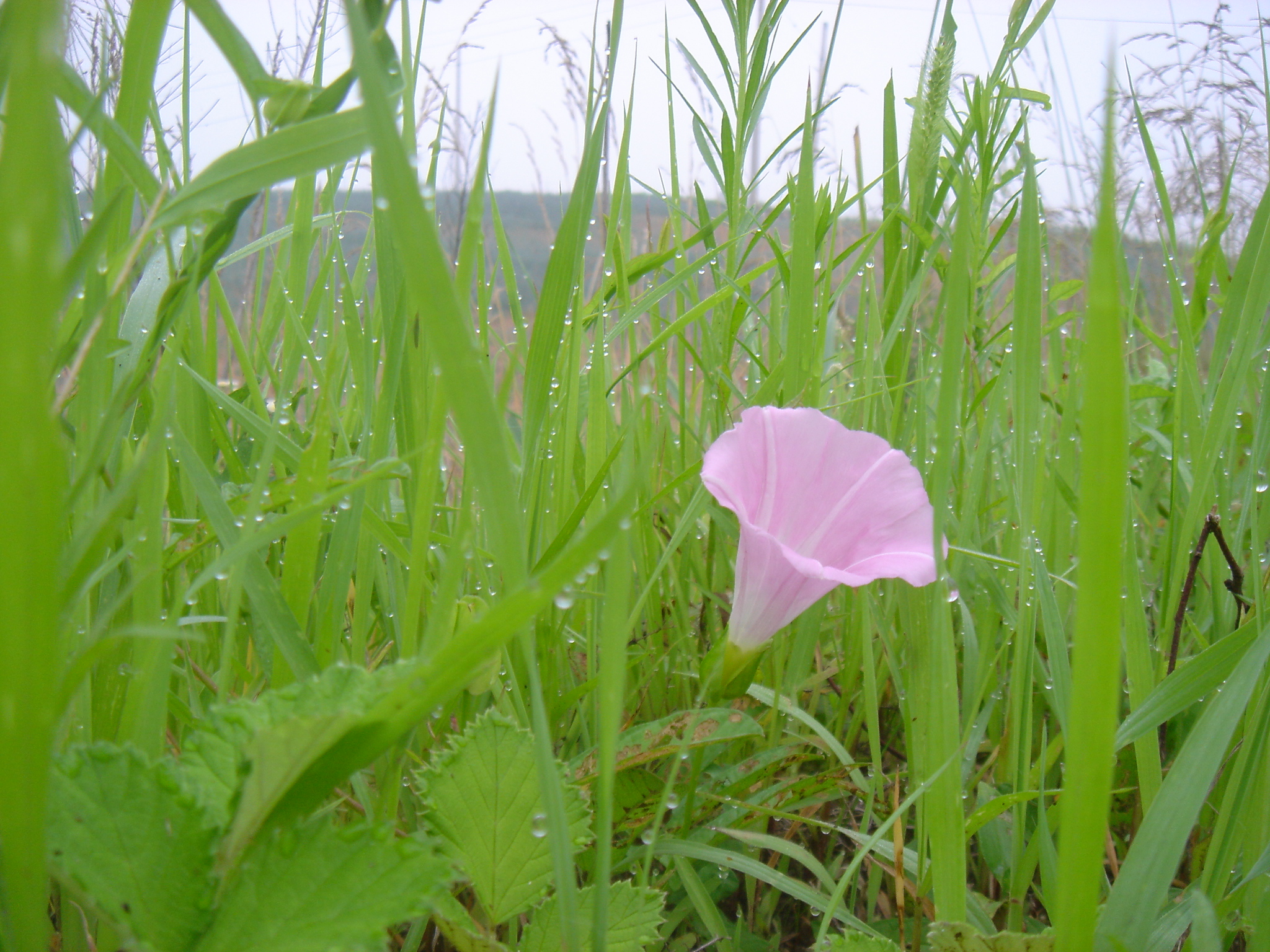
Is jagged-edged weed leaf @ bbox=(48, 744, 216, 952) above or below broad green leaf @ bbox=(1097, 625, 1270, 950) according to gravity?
above

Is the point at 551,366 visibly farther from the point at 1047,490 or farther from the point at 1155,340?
the point at 1155,340

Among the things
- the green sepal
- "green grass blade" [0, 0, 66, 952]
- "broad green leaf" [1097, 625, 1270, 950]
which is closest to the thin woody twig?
"broad green leaf" [1097, 625, 1270, 950]

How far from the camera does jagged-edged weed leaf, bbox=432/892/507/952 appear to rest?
49cm

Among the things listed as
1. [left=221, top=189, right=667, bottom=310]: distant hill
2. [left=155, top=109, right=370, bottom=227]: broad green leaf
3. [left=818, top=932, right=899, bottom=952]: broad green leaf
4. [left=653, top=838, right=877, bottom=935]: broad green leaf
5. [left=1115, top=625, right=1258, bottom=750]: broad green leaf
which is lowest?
[left=653, top=838, right=877, bottom=935]: broad green leaf

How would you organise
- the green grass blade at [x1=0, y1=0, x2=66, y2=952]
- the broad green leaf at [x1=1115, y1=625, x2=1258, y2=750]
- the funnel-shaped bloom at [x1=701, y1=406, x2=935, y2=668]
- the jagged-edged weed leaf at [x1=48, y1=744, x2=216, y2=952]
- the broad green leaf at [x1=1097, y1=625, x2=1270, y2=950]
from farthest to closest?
1. the funnel-shaped bloom at [x1=701, y1=406, x2=935, y2=668]
2. the broad green leaf at [x1=1115, y1=625, x2=1258, y2=750]
3. the broad green leaf at [x1=1097, y1=625, x2=1270, y2=950]
4. the jagged-edged weed leaf at [x1=48, y1=744, x2=216, y2=952]
5. the green grass blade at [x1=0, y1=0, x2=66, y2=952]

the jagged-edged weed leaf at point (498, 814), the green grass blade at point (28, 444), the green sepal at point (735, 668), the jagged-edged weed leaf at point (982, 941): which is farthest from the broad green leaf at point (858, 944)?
the green grass blade at point (28, 444)

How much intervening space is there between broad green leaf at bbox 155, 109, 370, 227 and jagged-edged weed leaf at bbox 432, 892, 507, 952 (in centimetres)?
38

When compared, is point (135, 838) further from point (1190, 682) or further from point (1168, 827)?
point (1190, 682)

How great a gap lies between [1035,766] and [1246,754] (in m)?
0.20

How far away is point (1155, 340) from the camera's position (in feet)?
3.92

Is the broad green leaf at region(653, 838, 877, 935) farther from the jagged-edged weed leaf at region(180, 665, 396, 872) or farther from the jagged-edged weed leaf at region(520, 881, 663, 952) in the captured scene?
the jagged-edged weed leaf at region(180, 665, 396, 872)

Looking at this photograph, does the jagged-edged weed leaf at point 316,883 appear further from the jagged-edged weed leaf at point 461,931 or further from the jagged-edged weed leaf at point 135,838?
the jagged-edged weed leaf at point 461,931

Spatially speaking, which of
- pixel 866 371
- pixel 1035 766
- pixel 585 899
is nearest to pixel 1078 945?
pixel 585 899

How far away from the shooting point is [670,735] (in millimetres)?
685
